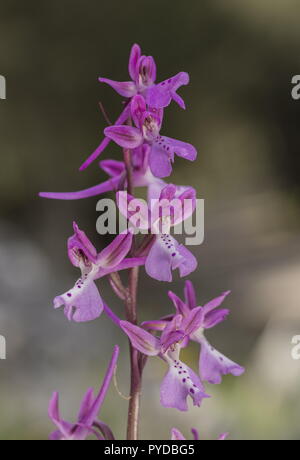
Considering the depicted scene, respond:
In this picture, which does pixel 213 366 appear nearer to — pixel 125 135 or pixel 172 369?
pixel 172 369

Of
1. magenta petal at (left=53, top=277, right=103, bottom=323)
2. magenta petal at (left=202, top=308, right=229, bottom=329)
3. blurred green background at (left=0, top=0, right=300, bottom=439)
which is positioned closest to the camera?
magenta petal at (left=53, top=277, right=103, bottom=323)

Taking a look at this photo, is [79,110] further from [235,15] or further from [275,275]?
Result: [275,275]

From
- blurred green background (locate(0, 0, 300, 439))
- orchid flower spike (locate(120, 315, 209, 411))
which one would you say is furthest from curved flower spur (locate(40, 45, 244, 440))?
blurred green background (locate(0, 0, 300, 439))

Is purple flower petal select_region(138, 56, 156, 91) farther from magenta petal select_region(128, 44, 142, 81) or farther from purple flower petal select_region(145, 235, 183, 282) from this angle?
purple flower petal select_region(145, 235, 183, 282)

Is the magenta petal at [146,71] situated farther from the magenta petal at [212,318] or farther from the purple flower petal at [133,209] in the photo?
the magenta petal at [212,318]

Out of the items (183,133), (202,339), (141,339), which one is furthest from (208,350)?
(183,133)

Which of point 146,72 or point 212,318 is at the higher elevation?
point 146,72
